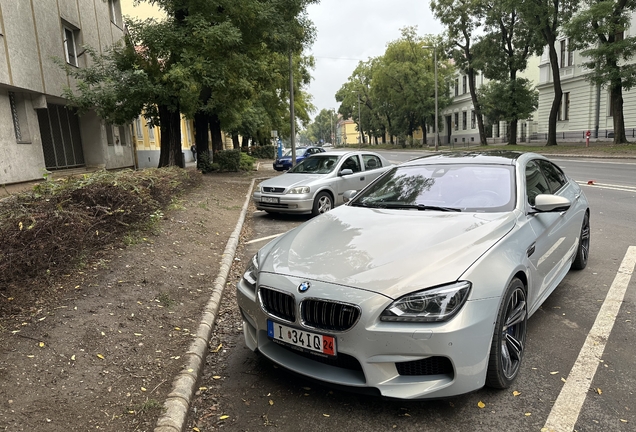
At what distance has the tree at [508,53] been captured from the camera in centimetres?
3300

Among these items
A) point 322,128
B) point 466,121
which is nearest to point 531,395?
point 466,121

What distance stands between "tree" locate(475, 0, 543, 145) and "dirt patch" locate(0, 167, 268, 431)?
34.1 metres

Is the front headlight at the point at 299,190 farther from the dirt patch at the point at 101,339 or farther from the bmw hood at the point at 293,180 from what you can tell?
the dirt patch at the point at 101,339

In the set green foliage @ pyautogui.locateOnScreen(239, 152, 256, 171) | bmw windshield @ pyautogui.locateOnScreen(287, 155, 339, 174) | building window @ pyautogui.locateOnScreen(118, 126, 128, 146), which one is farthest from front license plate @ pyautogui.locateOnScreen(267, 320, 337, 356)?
building window @ pyautogui.locateOnScreen(118, 126, 128, 146)

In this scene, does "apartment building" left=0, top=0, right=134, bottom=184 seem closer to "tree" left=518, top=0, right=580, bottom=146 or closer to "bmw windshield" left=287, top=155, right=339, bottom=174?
"bmw windshield" left=287, top=155, right=339, bottom=174

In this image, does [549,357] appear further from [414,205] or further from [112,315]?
[112,315]

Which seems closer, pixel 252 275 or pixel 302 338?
pixel 302 338

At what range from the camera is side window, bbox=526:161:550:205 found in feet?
12.7

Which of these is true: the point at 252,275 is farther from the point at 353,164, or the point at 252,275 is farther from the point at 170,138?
the point at 170,138

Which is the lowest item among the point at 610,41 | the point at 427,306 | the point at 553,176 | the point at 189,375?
the point at 189,375

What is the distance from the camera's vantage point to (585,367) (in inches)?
123

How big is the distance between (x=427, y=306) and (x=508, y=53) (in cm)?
3732

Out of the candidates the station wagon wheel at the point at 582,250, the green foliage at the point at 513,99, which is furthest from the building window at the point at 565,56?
the station wagon wheel at the point at 582,250

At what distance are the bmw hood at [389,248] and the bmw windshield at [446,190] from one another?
197 millimetres
